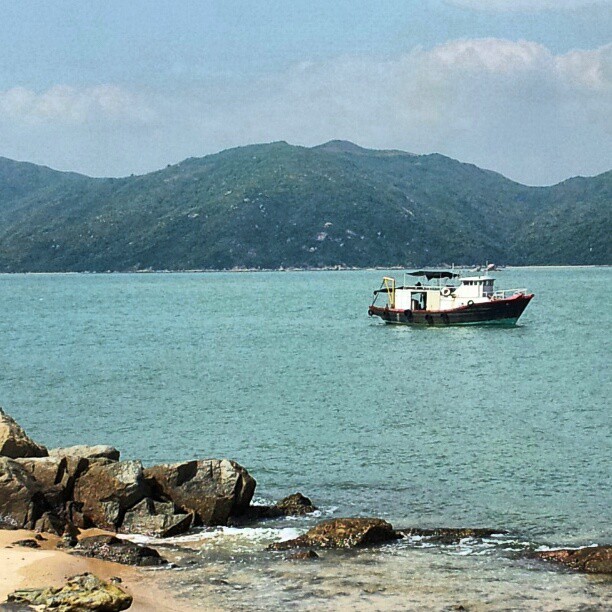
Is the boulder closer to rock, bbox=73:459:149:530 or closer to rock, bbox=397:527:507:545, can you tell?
rock, bbox=73:459:149:530

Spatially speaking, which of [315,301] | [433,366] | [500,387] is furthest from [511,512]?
[315,301]

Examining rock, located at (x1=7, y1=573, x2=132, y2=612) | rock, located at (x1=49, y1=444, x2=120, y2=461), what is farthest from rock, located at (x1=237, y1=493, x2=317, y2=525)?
rock, located at (x1=7, y1=573, x2=132, y2=612)

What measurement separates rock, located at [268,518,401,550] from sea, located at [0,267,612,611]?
1.24ft

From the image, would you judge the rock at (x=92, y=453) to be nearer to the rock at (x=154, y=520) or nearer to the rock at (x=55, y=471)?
the rock at (x=55, y=471)

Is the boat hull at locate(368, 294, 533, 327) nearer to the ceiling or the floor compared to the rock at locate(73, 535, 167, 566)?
nearer to the ceiling

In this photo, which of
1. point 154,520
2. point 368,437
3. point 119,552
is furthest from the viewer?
point 368,437

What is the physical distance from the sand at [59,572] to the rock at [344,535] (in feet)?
10.5

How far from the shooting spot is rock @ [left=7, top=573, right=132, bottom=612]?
13.9 metres

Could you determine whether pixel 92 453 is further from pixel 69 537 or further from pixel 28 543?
pixel 28 543

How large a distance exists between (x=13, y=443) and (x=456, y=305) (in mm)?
63728

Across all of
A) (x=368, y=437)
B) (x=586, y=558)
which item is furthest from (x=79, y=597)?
(x=368, y=437)

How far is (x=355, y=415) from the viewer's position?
120 ft

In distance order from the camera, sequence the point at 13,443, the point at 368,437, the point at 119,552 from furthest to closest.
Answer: the point at 368,437 → the point at 13,443 → the point at 119,552

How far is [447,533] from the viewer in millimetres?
20312
